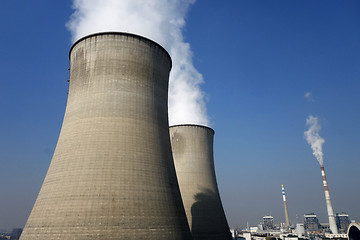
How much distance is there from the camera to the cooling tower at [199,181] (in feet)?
49.8

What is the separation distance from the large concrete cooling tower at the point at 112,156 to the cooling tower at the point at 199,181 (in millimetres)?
6418

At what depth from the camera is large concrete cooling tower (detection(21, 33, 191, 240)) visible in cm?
738

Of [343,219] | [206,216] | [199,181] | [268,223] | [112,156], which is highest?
[199,181]

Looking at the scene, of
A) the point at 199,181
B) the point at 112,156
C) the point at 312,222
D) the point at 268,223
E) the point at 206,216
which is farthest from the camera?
the point at 268,223

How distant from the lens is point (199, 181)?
632 inches

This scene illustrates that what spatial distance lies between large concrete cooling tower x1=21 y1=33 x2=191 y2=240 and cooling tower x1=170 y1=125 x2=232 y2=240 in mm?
6418

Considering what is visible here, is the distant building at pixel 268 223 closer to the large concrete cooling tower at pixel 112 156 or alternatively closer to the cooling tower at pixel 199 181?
the cooling tower at pixel 199 181


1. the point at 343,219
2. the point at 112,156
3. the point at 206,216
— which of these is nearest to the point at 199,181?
the point at 206,216

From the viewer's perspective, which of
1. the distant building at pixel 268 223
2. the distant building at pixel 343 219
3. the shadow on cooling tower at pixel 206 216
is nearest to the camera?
the shadow on cooling tower at pixel 206 216

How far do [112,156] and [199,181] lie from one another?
355 inches

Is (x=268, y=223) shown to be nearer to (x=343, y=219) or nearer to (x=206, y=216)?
(x=343, y=219)

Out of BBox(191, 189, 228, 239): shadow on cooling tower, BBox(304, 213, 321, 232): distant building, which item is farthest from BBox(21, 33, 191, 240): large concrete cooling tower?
BBox(304, 213, 321, 232): distant building

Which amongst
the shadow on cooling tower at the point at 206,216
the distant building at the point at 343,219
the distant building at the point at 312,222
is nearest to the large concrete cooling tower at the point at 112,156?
the shadow on cooling tower at the point at 206,216

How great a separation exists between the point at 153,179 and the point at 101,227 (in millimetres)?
2159
